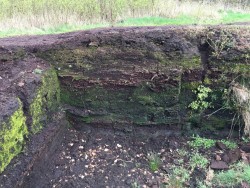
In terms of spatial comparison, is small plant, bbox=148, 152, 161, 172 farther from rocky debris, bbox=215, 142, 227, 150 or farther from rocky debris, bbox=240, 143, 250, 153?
rocky debris, bbox=240, 143, 250, 153

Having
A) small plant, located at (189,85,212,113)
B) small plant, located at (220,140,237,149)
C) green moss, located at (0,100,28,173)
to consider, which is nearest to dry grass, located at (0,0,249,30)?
small plant, located at (189,85,212,113)

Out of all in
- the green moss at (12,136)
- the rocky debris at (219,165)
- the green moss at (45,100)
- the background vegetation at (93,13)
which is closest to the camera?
the green moss at (12,136)

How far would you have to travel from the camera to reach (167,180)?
3.18 metres

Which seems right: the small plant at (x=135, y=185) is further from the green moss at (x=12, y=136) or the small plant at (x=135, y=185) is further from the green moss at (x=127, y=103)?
the green moss at (x=12, y=136)

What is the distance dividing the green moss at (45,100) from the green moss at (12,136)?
6.9 inches

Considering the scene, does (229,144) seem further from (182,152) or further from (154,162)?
(154,162)

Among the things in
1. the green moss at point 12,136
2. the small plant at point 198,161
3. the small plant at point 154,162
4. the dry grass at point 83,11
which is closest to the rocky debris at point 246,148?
the small plant at point 198,161

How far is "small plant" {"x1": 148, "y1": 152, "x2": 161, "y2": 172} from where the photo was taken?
3373mm

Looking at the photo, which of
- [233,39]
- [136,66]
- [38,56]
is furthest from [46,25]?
[233,39]

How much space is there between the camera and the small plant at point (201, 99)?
372 cm

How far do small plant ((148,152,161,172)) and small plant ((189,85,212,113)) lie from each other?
2.60 feet

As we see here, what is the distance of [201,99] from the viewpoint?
372cm

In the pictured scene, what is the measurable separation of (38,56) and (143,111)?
4.87ft

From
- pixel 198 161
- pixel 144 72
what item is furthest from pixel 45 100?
pixel 198 161
